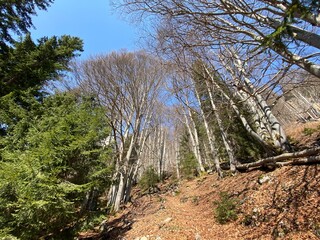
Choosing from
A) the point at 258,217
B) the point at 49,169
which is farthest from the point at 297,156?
the point at 49,169

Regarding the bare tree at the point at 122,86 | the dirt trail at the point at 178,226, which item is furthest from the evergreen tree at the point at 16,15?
the dirt trail at the point at 178,226

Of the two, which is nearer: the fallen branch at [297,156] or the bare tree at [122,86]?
the fallen branch at [297,156]

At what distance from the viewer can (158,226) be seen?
622cm

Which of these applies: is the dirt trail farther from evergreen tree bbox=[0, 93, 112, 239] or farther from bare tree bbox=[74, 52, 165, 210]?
bare tree bbox=[74, 52, 165, 210]

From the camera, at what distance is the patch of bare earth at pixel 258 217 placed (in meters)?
4.03

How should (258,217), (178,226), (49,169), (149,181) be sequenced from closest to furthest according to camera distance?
(258,217), (49,169), (178,226), (149,181)

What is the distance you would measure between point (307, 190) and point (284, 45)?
3303mm

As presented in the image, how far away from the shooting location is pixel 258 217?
4.88 m

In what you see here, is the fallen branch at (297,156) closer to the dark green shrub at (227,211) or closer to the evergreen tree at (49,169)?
the dark green shrub at (227,211)

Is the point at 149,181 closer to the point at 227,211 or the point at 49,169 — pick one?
the point at 227,211

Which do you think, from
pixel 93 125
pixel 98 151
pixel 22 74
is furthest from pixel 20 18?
pixel 98 151

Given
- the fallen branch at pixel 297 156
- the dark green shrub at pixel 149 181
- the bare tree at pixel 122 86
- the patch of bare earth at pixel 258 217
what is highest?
the bare tree at pixel 122 86

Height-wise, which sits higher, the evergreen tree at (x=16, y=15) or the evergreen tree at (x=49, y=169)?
the evergreen tree at (x=16, y=15)

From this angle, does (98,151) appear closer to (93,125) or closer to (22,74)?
(93,125)
